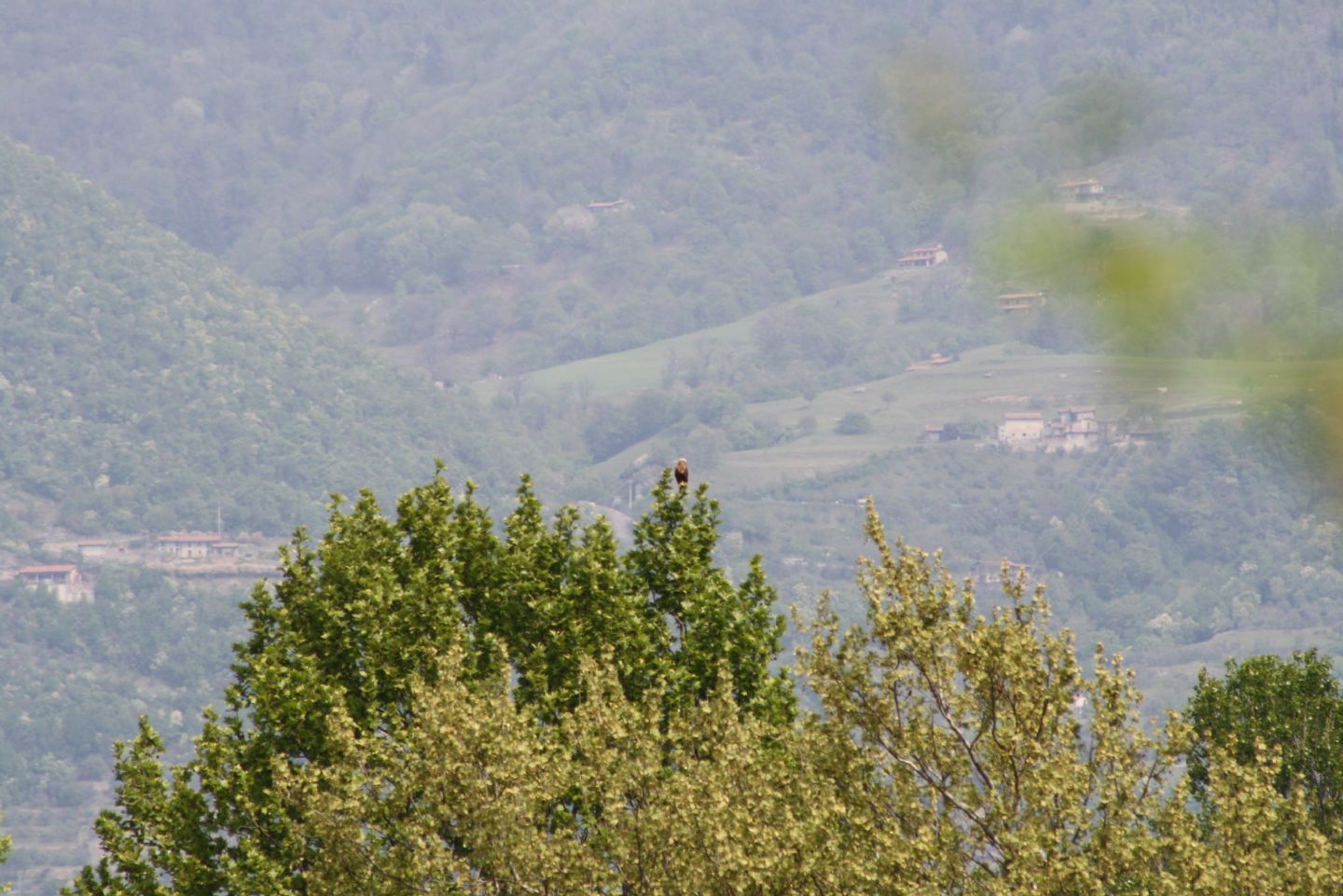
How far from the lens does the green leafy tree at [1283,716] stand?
177 ft

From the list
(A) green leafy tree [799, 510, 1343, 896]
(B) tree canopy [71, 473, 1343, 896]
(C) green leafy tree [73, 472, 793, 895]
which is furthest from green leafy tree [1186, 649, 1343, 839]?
(A) green leafy tree [799, 510, 1343, 896]

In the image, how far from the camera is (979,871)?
24641 mm

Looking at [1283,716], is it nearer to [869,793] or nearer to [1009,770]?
[869,793]

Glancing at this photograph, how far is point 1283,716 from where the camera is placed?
57188mm

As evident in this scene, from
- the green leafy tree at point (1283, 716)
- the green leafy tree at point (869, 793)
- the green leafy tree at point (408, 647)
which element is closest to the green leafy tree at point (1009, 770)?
the green leafy tree at point (869, 793)

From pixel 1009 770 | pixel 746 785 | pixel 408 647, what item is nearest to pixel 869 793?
pixel 746 785

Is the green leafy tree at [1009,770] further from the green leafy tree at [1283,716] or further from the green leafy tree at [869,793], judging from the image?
the green leafy tree at [1283,716]

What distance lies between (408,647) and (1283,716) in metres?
30.1

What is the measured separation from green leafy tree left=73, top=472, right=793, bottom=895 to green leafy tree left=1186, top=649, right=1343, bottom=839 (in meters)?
17.8

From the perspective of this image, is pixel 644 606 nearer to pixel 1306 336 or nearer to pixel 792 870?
pixel 792 870

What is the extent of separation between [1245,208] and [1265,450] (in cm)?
410

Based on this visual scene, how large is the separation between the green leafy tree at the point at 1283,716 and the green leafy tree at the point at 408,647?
58.5 feet

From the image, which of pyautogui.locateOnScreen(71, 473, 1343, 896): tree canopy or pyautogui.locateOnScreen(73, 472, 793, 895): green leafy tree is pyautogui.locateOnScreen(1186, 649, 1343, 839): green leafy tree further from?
pyautogui.locateOnScreen(71, 473, 1343, 896): tree canopy

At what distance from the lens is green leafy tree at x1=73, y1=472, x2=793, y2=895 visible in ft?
111
